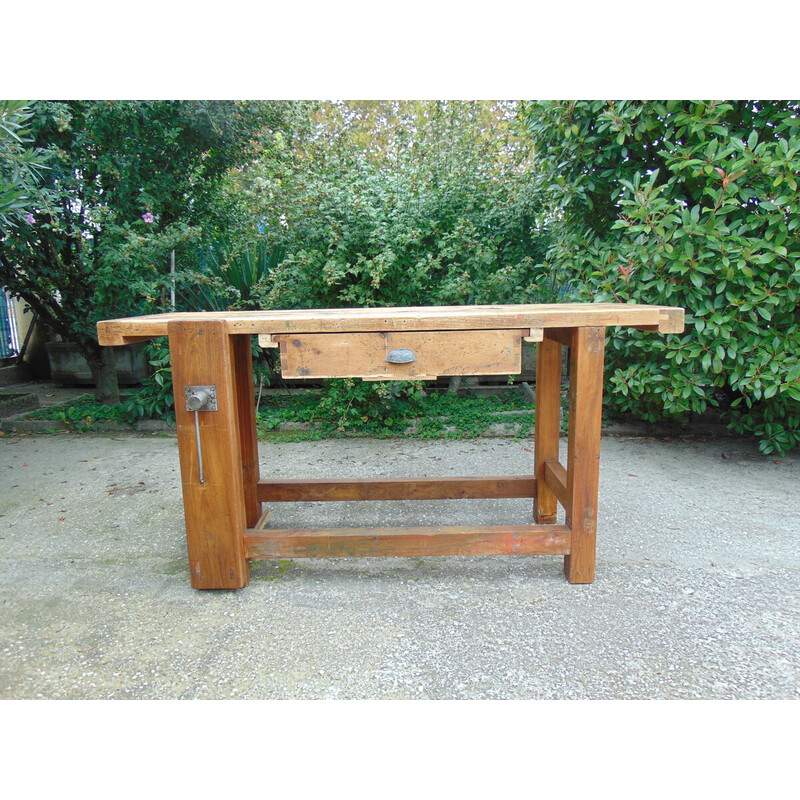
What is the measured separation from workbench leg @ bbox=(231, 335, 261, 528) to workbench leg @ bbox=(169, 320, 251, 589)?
0.44 meters

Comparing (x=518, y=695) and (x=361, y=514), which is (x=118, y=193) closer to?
(x=361, y=514)

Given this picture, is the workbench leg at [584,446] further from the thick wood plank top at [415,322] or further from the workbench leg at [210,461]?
the workbench leg at [210,461]

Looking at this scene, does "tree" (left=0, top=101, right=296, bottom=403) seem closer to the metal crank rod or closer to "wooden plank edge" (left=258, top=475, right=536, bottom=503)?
"wooden plank edge" (left=258, top=475, right=536, bottom=503)

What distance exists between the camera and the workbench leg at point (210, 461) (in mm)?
2223

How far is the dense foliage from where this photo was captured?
3.27 metres

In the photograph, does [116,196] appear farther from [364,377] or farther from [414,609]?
[414,609]

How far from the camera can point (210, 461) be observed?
226 centimetres

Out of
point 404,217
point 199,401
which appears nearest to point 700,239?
point 404,217

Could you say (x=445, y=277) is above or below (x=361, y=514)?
above

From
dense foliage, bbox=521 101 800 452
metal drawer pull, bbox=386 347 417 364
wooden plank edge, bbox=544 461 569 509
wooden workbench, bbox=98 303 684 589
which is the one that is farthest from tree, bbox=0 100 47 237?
dense foliage, bbox=521 101 800 452

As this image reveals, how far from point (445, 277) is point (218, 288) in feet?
6.36

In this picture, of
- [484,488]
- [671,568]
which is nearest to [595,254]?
[484,488]

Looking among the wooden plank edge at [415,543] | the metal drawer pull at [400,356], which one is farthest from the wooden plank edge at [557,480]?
the metal drawer pull at [400,356]

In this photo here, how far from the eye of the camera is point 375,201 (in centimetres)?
456
